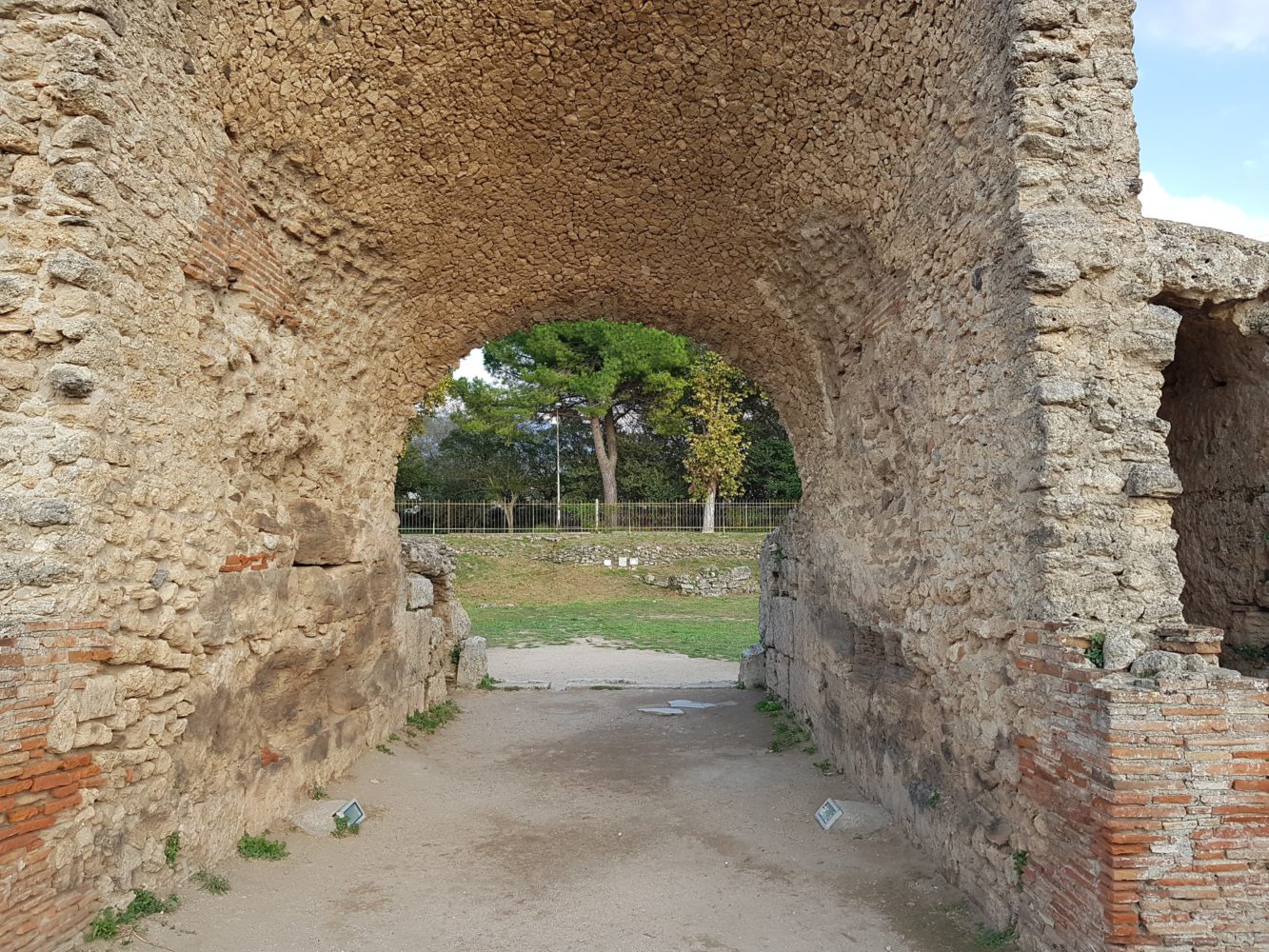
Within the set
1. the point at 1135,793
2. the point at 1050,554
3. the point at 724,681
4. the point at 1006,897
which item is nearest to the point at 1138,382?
the point at 1050,554

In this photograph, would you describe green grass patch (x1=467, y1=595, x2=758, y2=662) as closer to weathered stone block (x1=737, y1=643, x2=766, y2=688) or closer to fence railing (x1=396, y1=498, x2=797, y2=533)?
weathered stone block (x1=737, y1=643, x2=766, y2=688)

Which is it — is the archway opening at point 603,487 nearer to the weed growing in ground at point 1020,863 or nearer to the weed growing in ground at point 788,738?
the weed growing in ground at point 788,738

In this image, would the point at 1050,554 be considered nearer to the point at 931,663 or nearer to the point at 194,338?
the point at 931,663

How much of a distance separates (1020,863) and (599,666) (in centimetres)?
840

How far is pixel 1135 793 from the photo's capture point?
121 inches

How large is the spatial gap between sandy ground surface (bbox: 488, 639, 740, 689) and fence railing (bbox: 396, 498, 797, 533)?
1166cm

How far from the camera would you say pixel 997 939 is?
371 centimetres

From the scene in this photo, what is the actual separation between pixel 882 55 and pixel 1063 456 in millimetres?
2613

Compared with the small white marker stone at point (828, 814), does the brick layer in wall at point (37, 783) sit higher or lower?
higher

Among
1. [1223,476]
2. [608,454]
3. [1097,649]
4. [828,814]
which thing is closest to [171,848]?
[828,814]

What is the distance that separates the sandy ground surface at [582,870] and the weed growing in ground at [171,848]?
19 cm

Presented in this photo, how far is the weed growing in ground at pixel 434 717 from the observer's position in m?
7.70

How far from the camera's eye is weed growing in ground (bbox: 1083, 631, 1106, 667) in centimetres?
341

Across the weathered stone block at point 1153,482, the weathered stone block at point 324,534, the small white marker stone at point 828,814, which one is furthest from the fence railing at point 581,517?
the weathered stone block at point 1153,482
